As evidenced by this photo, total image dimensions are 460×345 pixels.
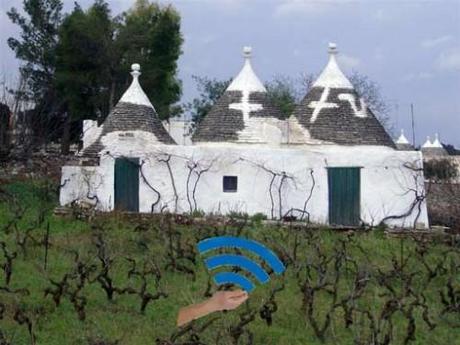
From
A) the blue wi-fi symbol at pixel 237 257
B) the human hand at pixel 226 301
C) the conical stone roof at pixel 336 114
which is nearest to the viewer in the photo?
the human hand at pixel 226 301

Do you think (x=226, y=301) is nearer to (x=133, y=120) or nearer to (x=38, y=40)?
(x=133, y=120)

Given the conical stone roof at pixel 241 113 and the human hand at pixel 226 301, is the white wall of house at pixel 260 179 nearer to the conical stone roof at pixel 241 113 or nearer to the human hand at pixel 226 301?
the conical stone roof at pixel 241 113

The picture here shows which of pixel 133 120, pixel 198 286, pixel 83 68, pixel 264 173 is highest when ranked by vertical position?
pixel 83 68

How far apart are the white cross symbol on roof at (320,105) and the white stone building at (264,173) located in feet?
0.50

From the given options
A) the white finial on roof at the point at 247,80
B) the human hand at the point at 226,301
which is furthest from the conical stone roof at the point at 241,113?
the human hand at the point at 226,301

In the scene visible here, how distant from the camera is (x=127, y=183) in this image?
675 inches


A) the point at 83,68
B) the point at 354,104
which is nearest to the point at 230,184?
the point at 354,104

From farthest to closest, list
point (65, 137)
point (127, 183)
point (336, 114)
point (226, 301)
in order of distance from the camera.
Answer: point (65, 137) < point (336, 114) < point (127, 183) < point (226, 301)

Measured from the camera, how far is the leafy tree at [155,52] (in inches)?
1139

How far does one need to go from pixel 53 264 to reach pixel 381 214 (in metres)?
7.52

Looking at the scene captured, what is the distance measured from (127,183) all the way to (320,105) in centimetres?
438

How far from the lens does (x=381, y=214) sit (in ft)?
54.8

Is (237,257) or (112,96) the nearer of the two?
(237,257)

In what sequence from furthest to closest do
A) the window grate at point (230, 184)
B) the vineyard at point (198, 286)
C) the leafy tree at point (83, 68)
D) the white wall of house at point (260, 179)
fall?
the leafy tree at point (83, 68)
the window grate at point (230, 184)
the white wall of house at point (260, 179)
the vineyard at point (198, 286)
